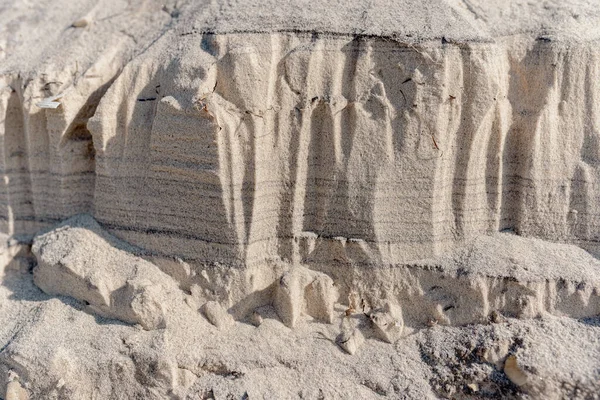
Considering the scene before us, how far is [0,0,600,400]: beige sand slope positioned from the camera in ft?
9.36

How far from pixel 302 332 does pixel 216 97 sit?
1.46 m

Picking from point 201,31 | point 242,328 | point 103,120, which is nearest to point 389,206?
point 242,328

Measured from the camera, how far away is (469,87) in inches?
114

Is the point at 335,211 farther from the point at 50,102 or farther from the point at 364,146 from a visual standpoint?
the point at 50,102

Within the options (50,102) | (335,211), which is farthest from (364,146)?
(50,102)

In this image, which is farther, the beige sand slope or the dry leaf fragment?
the dry leaf fragment

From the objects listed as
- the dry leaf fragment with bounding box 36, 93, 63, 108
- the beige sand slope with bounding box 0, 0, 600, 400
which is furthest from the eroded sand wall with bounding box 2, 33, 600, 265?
the dry leaf fragment with bounding box 36, 93, 63, 108

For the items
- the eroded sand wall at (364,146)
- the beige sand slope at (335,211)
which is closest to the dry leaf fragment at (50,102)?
the beige sand slope at (335,211)

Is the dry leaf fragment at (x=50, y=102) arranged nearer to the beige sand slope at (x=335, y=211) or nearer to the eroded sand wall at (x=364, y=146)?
the beige sand slope at (x=335, y=211)

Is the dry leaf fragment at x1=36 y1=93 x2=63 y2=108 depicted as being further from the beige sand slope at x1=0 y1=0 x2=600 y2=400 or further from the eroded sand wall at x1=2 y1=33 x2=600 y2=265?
the eroded sand wall at x1=2 y1=33 x2=600 y2=265

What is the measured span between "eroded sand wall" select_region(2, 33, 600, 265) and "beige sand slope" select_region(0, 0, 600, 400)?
0.01m

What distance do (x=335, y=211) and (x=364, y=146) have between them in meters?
0.42

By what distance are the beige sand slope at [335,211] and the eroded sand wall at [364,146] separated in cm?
1

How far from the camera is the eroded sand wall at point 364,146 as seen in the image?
291cm
